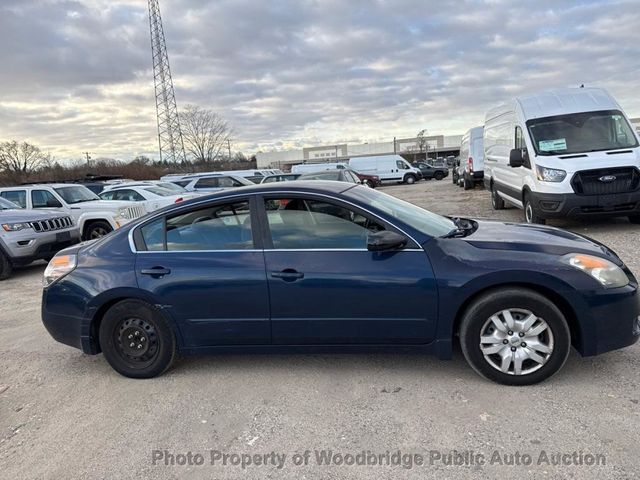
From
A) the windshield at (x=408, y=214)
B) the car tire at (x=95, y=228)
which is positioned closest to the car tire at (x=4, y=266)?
the car tire at (x=95, y=228)

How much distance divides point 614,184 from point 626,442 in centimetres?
667

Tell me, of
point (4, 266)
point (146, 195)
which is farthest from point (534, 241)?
point (146, 195)

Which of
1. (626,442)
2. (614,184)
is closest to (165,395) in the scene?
(626,442)

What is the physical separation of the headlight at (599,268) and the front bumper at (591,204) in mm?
5394

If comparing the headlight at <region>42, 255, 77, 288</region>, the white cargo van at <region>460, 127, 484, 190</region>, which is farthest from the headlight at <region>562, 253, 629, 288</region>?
the white cargo van at <region>460, 127, 484, 190</region>

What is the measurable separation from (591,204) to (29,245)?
9.96 m

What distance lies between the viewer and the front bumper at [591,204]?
8.04 metres

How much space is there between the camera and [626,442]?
2615mm

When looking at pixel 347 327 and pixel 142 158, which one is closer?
pixel 347 327

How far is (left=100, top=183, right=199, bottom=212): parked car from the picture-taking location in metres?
11.1

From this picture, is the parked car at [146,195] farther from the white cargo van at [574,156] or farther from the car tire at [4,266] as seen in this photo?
the white cargo van at [574,156]

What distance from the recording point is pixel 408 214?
3783 mm

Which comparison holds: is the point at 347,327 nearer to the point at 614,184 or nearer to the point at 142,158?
the point at 614,184

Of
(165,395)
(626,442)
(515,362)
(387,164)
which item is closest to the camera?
(626,442)
